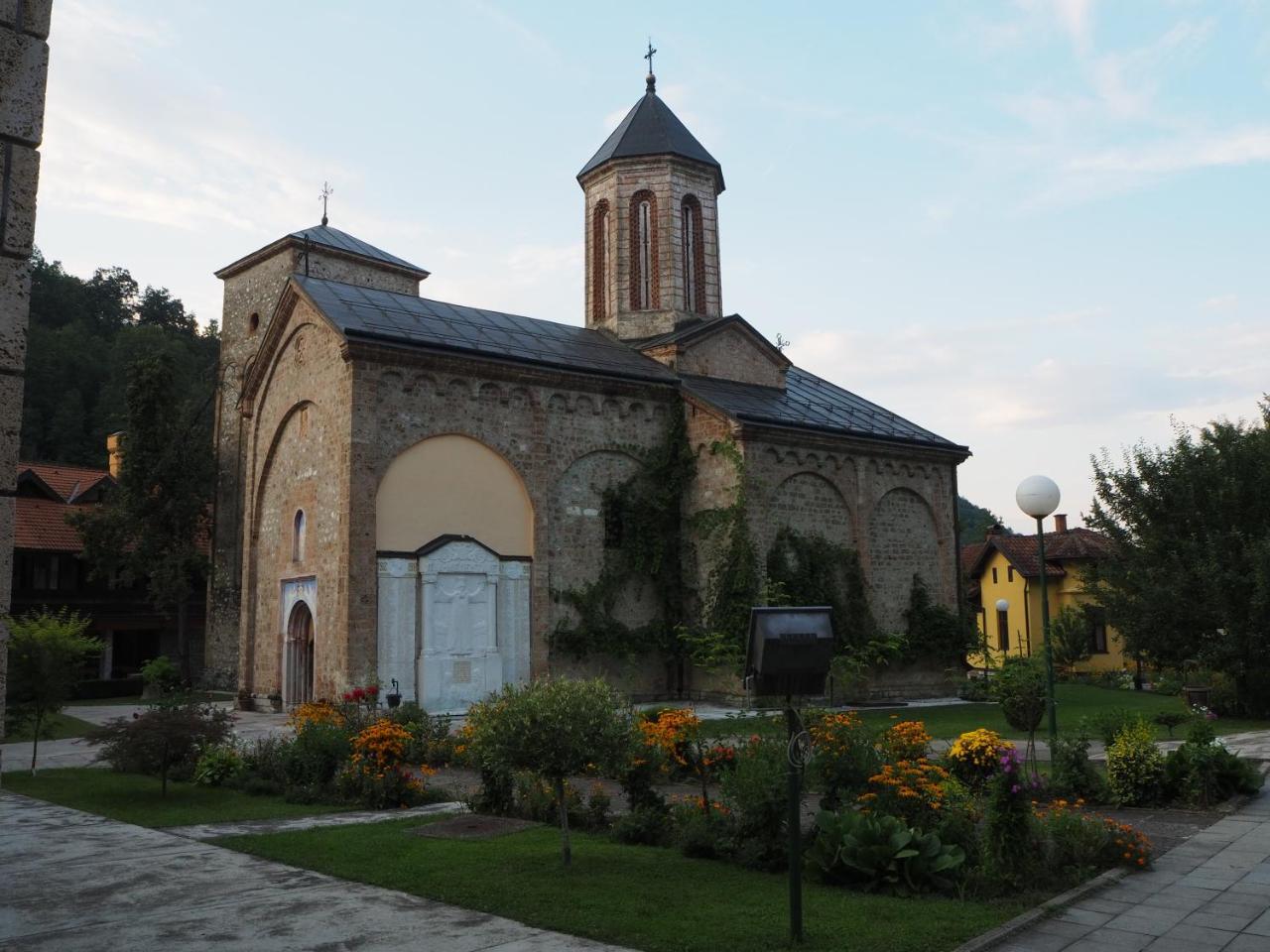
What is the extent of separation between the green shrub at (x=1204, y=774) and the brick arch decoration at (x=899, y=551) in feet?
43.5

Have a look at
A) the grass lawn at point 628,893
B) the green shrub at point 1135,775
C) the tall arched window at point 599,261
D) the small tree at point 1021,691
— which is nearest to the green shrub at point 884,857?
the grass lawn at point 628,893

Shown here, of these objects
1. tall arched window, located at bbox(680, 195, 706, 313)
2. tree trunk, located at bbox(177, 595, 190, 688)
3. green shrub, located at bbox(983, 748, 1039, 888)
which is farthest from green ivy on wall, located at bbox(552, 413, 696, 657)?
green shrub, located at bbox(983, 748, 1039, 888)

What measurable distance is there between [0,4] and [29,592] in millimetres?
29184

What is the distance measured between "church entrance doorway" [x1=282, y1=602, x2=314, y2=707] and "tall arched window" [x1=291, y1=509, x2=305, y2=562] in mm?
996

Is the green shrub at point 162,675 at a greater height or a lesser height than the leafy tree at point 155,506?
lesser

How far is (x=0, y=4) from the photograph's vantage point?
10.5 feet

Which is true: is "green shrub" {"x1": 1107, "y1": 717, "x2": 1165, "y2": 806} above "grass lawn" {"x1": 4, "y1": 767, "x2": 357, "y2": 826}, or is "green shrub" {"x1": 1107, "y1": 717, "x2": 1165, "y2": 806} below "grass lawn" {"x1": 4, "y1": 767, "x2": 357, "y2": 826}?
above

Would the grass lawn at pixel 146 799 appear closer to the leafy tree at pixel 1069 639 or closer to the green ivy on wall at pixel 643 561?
→ the green ivy on wall at pixel 643 561

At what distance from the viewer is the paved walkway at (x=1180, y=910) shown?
217 inches

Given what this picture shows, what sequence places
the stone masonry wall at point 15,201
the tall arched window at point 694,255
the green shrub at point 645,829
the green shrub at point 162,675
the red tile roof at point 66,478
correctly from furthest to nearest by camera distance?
the red tile roof at point 66,478, the tall arched window at point 694,255, the green shrub at point 162,675, the green shrub at point 645,829, the stone masonry wall at point 15,201

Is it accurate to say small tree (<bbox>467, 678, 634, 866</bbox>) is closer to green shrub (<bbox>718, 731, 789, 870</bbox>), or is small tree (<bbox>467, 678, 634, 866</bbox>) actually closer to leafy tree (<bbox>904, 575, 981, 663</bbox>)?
green shrub (<bbox>718, 731, 789, 870</bbox>)

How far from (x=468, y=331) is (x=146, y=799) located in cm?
1253

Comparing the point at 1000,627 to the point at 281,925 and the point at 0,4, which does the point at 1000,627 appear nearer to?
the point at 281,925

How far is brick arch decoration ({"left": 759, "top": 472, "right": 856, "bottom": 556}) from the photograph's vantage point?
2198 centimetres
